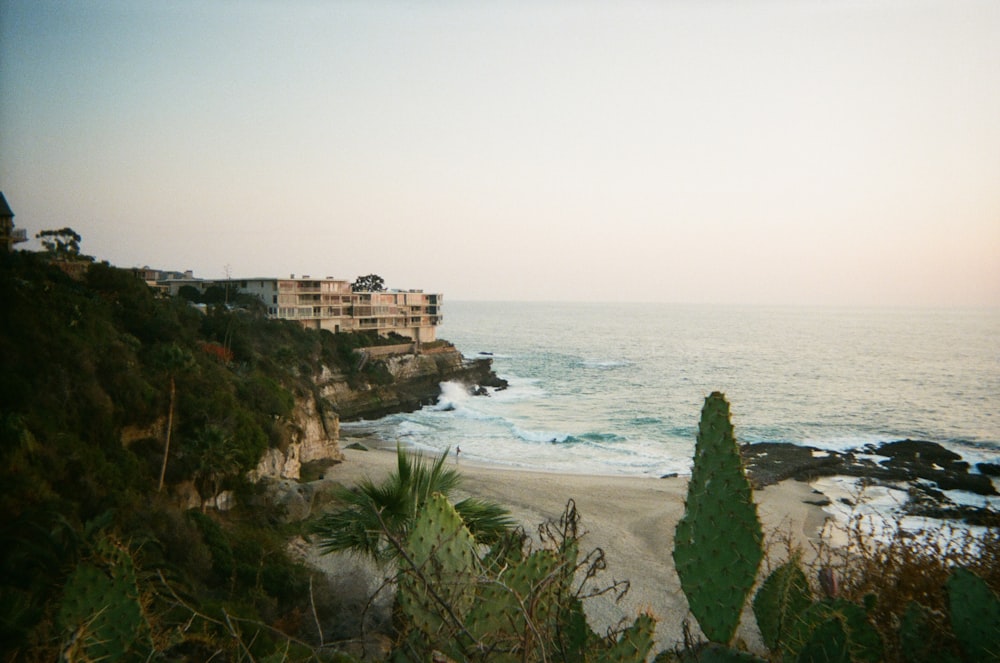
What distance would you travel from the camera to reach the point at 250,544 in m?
11.2

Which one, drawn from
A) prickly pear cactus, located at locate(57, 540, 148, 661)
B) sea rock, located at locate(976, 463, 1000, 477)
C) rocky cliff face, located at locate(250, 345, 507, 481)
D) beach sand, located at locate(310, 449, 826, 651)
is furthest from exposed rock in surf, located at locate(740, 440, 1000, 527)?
prickly pear cactus, located at locate(57, 540, 148, 661)

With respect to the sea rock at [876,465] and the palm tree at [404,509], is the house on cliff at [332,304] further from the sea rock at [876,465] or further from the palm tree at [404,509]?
the palm tree at [404,509]

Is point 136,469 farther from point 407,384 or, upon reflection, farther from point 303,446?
point 407,384

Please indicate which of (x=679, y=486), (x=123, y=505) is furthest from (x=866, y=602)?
(x=679, y=486)

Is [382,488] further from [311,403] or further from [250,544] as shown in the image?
[311,403]

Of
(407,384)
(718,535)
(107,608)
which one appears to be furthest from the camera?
(407,384)

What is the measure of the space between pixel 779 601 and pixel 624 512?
16.9m

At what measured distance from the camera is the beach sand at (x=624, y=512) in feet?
40.1

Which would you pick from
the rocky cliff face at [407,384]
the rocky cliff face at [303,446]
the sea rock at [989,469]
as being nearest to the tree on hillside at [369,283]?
the rocky cliff face at [407,384]

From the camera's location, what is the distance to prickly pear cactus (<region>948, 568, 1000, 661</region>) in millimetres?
2246

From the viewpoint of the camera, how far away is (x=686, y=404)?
3797 centimetres

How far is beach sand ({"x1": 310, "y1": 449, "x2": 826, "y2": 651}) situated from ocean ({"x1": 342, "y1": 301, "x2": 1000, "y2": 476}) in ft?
10.7

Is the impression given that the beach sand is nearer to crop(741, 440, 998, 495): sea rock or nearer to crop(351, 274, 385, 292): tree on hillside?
crop(741, 440, 998, 495): sea rock

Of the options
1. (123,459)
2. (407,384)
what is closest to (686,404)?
(407,384)
